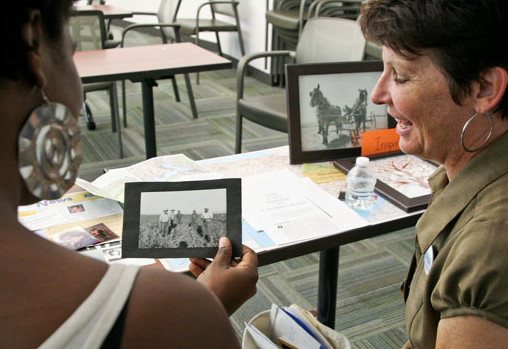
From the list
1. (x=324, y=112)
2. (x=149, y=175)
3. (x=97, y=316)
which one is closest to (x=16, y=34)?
(x=97, y=316)

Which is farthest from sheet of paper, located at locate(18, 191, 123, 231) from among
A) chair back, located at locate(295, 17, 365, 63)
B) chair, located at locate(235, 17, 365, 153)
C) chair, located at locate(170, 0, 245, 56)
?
chair, located at locate(170, 0, 245, 56)

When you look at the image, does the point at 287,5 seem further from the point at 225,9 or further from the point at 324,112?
the point at 324,112

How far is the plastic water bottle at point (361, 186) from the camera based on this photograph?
1.48 m

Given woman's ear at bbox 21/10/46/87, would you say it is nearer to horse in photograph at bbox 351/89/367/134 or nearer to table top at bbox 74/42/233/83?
horse in photograph at bbox 351/89/367/134

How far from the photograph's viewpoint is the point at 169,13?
13.7 feet

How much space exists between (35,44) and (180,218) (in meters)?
0.67

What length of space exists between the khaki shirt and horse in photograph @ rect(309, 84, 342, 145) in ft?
2.33

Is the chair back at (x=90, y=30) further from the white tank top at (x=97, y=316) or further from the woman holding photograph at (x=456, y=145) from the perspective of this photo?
the white tank top at (x=97, y=316)

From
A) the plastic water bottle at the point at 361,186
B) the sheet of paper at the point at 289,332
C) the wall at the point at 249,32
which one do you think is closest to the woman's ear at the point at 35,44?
the sheet of paper at the point at 289,332

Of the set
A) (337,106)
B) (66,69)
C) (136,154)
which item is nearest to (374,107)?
(337,106)

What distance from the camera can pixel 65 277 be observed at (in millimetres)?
488

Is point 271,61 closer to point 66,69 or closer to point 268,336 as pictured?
point 268,336

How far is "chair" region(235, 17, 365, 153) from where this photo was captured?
8.72ft

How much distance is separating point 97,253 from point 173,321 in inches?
29.2
